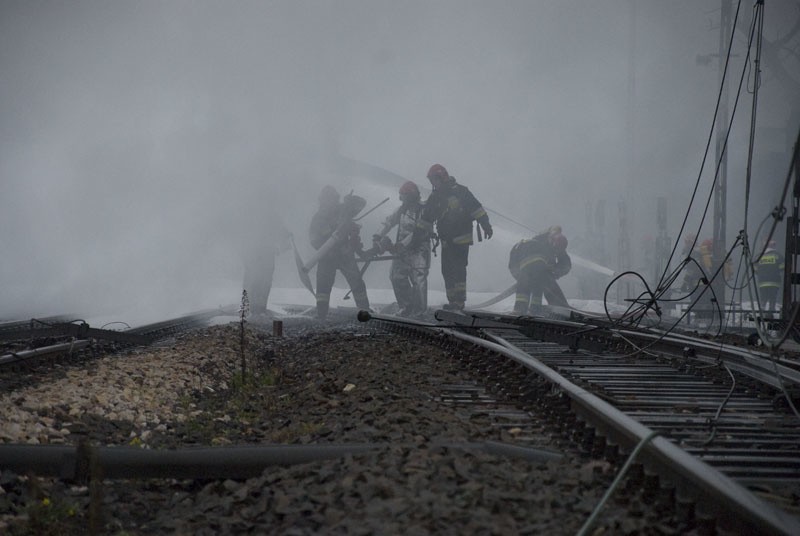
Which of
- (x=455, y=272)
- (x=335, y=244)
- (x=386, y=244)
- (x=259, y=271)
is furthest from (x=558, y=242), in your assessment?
(x=259, y=271)

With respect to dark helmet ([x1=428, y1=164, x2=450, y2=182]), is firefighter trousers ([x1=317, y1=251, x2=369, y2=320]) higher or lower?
lower

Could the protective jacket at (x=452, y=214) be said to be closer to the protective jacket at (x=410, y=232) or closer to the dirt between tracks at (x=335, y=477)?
the protective jacket at (x=410, y=232)

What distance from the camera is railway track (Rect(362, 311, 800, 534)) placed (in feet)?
9.02

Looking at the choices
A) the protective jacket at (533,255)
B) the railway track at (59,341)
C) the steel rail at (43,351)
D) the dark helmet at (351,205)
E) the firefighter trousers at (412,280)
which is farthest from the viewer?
the dark helmet at (351,205)

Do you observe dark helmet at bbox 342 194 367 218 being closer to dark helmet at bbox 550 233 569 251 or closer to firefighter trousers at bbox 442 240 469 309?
firefighter trousers at bbox 442 240 469 309

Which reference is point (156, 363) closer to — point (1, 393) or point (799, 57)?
point (1, 393)

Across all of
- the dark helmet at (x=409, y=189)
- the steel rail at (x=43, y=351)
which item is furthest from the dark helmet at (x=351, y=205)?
the steel rail at (x=43, y=351)

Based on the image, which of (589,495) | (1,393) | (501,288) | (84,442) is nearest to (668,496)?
(589,495)

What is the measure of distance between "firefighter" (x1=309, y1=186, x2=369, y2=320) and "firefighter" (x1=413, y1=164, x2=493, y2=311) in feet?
6.19

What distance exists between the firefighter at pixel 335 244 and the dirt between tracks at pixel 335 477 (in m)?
Result: 10.4

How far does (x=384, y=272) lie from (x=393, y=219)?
1209 centimetres

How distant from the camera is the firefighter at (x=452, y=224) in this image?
15.5m

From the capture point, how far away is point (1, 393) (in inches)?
221

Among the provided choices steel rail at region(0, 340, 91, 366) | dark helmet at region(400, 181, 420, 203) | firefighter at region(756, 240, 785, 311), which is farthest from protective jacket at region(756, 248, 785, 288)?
steel rail at region(0, 340, 91, 366)
